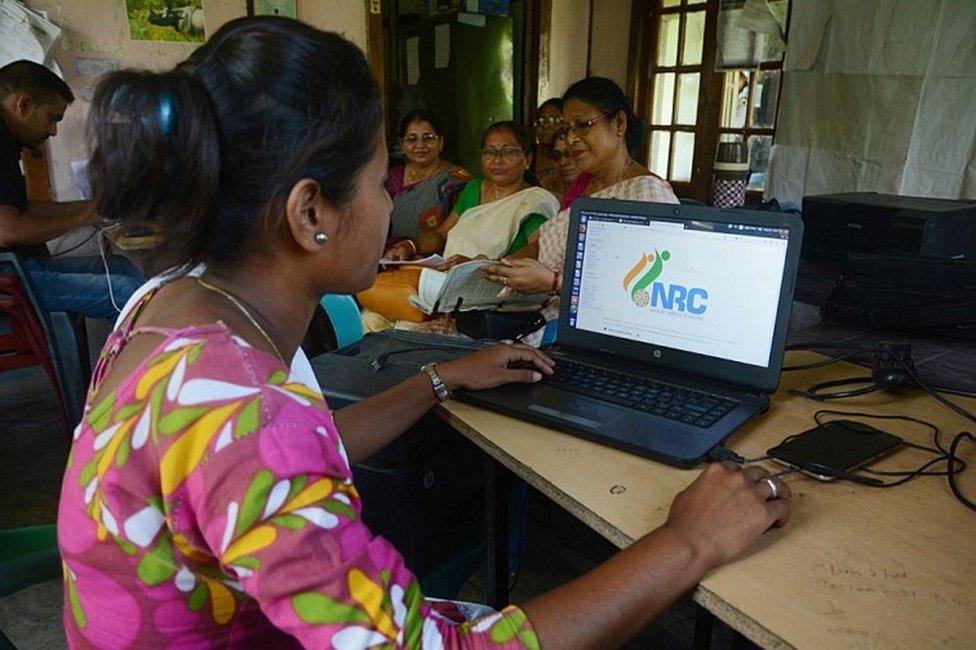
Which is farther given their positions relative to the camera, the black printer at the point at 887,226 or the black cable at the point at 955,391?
the black printer at the point at 887,226

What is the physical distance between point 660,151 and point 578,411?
388 cm

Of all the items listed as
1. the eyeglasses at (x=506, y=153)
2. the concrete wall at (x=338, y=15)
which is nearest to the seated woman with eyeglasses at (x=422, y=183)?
the eyeglasses at (x=506, y=153)

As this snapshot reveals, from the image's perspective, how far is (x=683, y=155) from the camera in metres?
4.36

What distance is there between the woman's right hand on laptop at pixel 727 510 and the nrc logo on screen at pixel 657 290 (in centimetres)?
37

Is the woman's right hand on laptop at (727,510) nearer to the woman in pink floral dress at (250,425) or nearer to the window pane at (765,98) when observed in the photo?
the woman in pink floral dress at (250,425)

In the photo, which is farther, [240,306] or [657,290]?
[657,290]

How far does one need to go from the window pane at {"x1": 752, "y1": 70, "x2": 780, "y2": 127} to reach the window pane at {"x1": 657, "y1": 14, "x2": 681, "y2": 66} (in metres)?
0.65

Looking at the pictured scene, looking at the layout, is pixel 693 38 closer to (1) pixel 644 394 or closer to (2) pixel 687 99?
(2) pixel 687 99

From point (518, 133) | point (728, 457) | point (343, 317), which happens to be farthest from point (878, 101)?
point (728, 457)

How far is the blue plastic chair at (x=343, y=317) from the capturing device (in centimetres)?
214

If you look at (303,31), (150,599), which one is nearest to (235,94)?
(303,31)

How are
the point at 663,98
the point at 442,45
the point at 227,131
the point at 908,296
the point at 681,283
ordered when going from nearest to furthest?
the point at 227,131 < the point at 681,283 < the point at 908,296 < the point at 663,98 < the point at 442,45

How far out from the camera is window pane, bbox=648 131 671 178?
448 cm

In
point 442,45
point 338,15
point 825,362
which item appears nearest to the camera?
point 825,362
